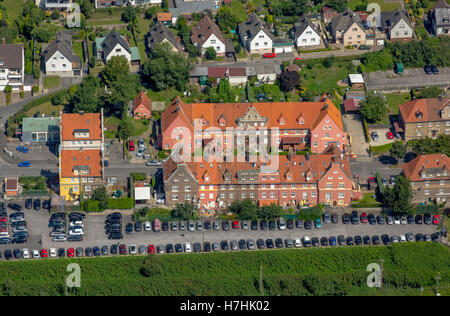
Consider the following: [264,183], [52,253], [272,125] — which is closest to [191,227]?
[264,183]

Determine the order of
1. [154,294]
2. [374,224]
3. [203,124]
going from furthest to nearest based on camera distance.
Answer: [203,124]
[374,224]
[154,294]

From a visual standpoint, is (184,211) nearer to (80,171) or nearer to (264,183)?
(264,183)

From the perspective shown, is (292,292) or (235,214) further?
(235,214)

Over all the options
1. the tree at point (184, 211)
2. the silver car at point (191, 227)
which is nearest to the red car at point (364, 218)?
the tree at point (184, 211)

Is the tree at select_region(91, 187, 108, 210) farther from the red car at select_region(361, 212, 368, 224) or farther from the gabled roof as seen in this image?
the gabled roof

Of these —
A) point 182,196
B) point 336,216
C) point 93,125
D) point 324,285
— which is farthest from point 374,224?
point 93,125

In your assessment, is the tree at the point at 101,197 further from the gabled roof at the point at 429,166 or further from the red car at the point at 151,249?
the gabled roof at the point at 429,166

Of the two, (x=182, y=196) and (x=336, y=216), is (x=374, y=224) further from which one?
(x=182, y=196)
